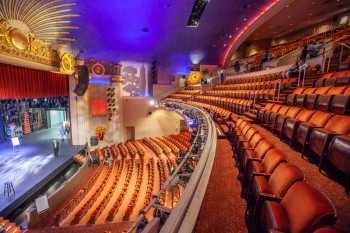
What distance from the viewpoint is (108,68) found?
310 inches

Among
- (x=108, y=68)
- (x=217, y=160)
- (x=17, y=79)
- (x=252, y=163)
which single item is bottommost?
(x=217, y=160)

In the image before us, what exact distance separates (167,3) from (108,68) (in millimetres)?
4964

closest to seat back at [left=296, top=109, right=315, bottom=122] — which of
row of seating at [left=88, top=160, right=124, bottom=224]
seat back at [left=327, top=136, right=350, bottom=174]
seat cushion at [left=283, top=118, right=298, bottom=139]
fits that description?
seat cushion at [left=283, top=118, right=298, bottom=139]

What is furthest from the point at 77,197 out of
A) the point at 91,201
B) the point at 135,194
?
Result: the point at 135,194

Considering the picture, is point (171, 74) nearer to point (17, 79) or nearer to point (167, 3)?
point (167, 3)

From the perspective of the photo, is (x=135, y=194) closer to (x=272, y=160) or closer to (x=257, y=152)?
(x=257, y=152)

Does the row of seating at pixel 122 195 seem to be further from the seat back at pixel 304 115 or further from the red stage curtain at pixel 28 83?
the seat back at pixel 304 115

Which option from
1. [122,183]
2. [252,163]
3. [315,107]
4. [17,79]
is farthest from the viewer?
[122,183]

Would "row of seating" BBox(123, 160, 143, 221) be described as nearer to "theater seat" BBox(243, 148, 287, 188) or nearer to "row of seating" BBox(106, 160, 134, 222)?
"row of seating" BBox(106, 160, 134, 222)

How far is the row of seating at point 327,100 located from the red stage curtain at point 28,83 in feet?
18.5

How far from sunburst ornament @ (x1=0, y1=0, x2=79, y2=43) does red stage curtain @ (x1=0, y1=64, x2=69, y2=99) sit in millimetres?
925

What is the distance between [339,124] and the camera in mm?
1346

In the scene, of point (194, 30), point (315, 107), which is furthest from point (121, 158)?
point (315, 107)

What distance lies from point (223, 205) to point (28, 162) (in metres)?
5.90
